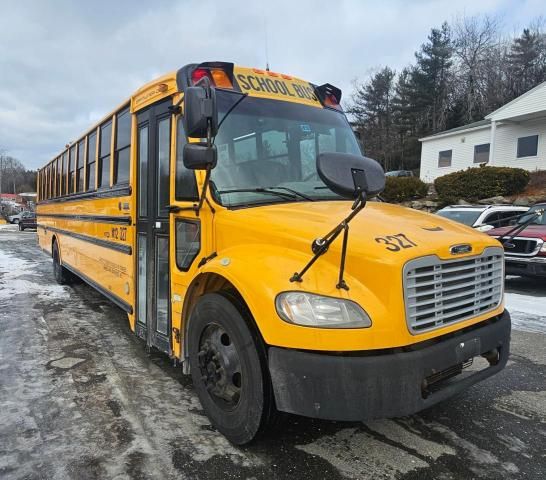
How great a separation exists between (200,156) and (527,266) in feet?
23.9

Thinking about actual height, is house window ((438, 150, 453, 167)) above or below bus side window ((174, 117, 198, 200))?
above

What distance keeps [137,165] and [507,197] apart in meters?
18.4

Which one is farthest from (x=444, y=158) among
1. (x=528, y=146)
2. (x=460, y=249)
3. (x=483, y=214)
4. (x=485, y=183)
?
(x=460, y=249)

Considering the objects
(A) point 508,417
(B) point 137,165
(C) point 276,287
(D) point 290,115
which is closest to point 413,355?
(C) point 276,287

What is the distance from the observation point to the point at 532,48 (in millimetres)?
41750

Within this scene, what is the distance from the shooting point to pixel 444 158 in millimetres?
28078

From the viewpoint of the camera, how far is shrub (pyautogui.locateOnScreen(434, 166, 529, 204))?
63.0 feet

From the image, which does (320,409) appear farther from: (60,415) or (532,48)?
(532,48)

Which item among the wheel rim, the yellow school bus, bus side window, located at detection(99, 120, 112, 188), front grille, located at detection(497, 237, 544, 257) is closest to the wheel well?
the yellow school bus

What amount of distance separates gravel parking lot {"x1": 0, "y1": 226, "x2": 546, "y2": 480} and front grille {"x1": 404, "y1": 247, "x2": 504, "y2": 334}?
0.87m

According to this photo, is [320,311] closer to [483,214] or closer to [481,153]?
[483,214]

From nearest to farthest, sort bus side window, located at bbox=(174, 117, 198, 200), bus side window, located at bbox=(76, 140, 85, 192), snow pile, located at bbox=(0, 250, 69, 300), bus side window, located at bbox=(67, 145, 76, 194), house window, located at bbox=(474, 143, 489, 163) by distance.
→ bus side window, located at bbox=(174, 117, 198, 200) → bus side window, located at bbox=(76, 140, 85, 192) → bus side window, located at bbox=(67, 145, 76, 194) → snow pile, located at bbox=(0, 250, 69, 300) → house window, located at bbox=(474, 143, 489, 163)

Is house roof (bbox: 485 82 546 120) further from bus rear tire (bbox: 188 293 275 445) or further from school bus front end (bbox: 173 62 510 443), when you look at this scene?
bus rear tire (bbox: 188 293 275 445)

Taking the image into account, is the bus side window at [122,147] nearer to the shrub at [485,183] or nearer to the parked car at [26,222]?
the shrub at [485,183]
